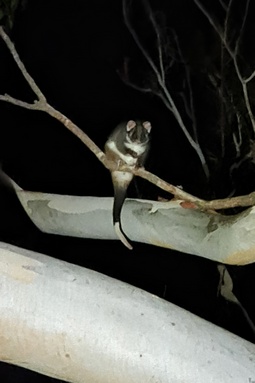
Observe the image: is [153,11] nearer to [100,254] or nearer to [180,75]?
[180,75]

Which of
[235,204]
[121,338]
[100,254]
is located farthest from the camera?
[100,254]

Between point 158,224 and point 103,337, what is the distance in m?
0.48

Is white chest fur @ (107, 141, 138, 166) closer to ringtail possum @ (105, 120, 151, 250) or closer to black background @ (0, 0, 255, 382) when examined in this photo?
ringtail possum @ (105, 120, 151, 250)

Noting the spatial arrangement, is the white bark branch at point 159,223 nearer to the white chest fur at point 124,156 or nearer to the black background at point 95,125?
the white chest fur at point 124,156

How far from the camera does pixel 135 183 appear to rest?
7.96 feet

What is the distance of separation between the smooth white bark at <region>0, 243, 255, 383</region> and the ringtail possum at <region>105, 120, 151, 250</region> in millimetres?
478

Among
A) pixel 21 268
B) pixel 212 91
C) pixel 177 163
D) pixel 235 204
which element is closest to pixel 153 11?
pixel 212 91

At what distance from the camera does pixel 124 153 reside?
1.64 meters

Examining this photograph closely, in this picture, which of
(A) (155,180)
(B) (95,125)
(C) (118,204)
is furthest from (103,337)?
(B) (95,125)

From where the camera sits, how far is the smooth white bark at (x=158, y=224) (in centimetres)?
132

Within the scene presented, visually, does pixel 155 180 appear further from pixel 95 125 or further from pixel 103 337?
pixel 95 125

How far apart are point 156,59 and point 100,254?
0.81 meters

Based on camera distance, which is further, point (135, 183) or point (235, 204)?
point (135, 183)

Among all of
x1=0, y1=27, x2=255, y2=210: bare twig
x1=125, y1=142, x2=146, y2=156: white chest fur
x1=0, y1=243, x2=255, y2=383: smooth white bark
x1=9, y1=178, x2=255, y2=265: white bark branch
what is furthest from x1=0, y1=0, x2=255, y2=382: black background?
x1=0, y1=243, x2=255, y2=383: smooth white bark
